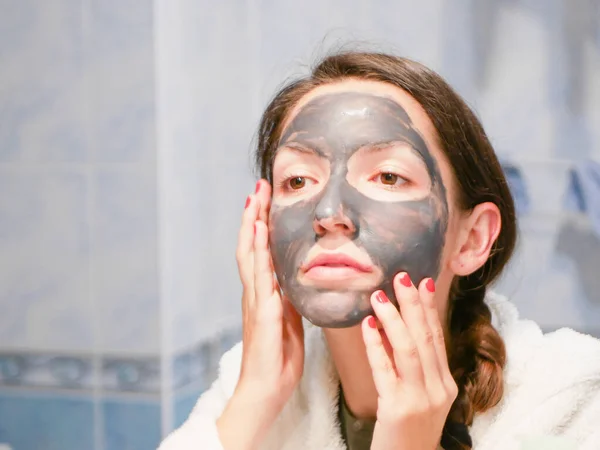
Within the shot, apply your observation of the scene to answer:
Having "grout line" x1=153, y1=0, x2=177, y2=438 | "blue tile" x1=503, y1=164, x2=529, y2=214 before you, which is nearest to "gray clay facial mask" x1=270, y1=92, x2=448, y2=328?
"grout line" x1=153, y1=0, x2=177, y2=438

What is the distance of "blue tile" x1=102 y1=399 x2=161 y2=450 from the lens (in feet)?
4.16

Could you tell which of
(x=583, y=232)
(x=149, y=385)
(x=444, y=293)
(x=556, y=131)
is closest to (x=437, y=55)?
(x=556, y=131)

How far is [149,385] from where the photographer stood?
1.26 metres

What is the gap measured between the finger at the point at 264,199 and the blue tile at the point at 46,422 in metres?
0.63

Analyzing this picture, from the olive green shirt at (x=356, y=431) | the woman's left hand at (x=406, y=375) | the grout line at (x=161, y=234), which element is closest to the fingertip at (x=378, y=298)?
the woman's left hand at (x=406, y=375)

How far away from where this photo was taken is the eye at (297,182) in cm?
81

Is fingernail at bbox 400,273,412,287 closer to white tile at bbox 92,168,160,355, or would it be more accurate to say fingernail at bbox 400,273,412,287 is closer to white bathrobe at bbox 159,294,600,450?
white bathrobe at bbox 159,294,600,450

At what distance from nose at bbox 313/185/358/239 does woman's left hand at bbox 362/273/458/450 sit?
7 centimetres

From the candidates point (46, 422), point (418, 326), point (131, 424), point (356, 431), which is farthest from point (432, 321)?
point (46, 422)

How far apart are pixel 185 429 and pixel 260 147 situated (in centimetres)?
38

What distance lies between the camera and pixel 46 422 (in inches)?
52.1

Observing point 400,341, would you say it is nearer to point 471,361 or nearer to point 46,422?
point 471,361

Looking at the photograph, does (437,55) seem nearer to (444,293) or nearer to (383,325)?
(444,293)

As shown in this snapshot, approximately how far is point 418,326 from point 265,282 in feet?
0.65
